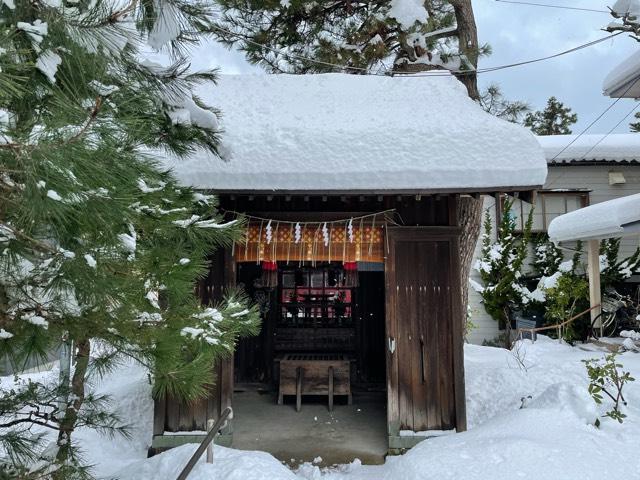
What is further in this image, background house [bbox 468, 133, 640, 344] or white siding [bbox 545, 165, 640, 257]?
white siding [bbox 545, 165, 640, 257]

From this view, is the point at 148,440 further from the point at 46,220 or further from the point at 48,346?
the point at 46,220

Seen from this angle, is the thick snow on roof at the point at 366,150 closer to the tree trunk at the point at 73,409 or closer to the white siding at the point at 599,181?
the tree trunk at the point at 73,409

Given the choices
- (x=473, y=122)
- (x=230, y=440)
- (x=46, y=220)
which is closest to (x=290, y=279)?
(x=230, y=440)

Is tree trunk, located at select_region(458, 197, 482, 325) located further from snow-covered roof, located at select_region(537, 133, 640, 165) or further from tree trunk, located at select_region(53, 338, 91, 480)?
snow-covered roof, located at select_region(537, 133, 640, 165)

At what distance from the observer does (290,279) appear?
371 inches

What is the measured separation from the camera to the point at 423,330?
5.85m

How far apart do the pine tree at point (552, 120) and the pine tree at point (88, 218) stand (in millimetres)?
27688

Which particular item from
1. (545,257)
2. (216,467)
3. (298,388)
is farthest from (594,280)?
(216,467)

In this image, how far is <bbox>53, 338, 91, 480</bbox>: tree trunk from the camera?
3150 millimetres

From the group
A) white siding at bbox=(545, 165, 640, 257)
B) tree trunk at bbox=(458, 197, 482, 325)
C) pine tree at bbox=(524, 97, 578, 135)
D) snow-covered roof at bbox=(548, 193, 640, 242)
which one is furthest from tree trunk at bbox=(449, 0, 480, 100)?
pine tree at bbox=(524, 97, 578, 135)

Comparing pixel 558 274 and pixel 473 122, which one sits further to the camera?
pixel 558 274

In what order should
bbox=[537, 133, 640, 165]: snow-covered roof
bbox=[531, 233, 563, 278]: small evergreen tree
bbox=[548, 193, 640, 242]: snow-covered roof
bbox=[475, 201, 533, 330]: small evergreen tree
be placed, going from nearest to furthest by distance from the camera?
bbox=[548, 193, 640, 242]: snow-covered roof → bbox=[475, 201, 533, 330]: small evergreen tree → bbox=[531, 233, 563, 278]: small evergreen tree → bbox=[537, 133, 640, 165]: snow-covered roof

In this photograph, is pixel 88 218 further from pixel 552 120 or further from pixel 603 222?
pixel 552 120

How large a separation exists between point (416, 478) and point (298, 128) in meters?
4.17
